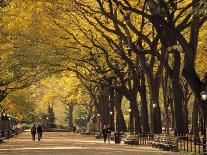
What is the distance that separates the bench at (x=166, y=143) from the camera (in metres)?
26.5

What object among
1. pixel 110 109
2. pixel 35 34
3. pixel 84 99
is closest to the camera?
pixel 35 34

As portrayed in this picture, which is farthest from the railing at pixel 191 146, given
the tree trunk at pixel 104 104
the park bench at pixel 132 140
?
the tree trunk at pixel 104 104

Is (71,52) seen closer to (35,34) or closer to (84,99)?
(35,34)

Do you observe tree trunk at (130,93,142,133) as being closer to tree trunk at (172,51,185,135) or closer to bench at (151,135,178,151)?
bench at (151,135,178,151)

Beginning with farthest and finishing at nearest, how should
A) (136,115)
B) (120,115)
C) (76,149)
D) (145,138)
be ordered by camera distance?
1. (120,115)
2. (136,115)
3. (145,138)
4. (76,149)

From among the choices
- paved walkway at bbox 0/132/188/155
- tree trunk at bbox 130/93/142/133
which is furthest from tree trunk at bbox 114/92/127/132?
paved walkway at bbox 0/132/188/155

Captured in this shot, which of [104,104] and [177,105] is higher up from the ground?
[104,104]

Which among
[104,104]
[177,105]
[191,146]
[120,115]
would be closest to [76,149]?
[177,105]

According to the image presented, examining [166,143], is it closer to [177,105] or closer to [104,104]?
[177,105]

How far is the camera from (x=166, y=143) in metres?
28.1

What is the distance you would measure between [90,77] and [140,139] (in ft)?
35.6

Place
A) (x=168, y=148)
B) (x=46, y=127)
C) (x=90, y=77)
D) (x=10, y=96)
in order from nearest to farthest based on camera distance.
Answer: (x=168, y=148) < (x=90, y=77) < (x=10, y=96) < (x=46, y=127)

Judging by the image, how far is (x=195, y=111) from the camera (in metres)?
39.1

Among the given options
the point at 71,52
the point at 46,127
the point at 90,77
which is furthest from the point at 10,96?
the point at 46,127
